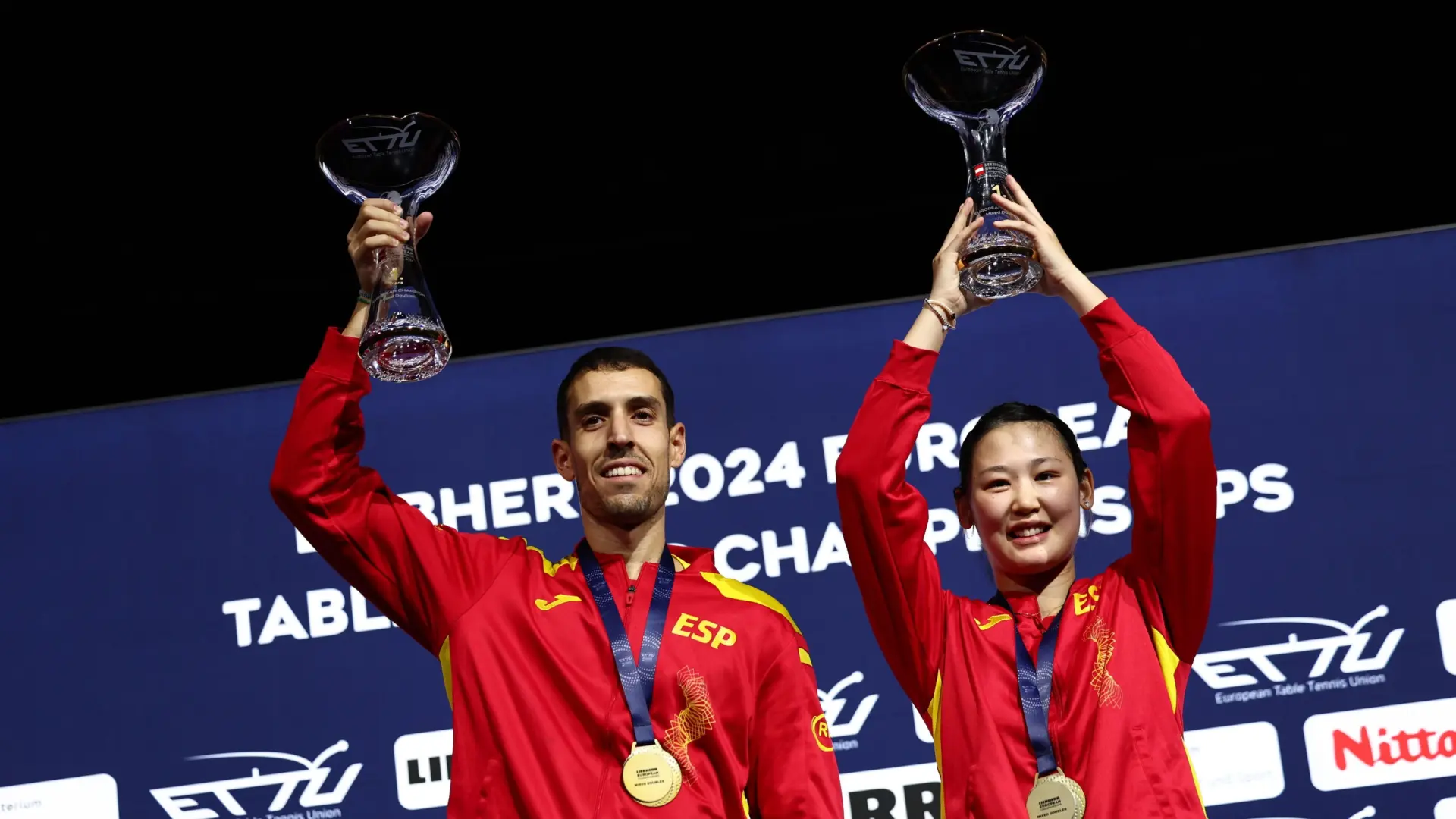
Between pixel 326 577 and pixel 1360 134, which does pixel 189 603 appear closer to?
pixel 326 577

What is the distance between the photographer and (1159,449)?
2.16 metres

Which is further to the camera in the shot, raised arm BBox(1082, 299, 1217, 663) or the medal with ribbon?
raised arm BBox(1082, 299, 1217, 663)

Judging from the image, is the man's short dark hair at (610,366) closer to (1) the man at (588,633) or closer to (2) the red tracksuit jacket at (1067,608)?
(1) the man at (588,633)

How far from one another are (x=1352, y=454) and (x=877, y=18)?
1404 millimetres

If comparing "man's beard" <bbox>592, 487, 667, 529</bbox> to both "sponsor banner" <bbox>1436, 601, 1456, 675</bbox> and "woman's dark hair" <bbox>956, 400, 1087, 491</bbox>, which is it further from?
"sponsor banner" <bbox>1436, 601, 1456, 675</bbox>

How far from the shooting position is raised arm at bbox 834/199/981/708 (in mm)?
2143

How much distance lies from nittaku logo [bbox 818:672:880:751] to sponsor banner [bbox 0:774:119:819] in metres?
1.59

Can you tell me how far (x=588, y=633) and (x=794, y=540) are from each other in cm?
124

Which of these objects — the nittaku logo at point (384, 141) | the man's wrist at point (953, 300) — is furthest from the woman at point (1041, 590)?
the nittaku logo at point (384, 141)

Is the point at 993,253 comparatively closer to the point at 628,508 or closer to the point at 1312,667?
the point at 628,508

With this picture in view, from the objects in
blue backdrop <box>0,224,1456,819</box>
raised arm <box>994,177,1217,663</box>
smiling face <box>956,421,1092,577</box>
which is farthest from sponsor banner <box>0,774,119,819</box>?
raised arm <box>994,177,1217,663</box>

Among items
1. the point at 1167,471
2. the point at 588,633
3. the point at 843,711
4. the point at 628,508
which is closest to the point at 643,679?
the point at 588,633

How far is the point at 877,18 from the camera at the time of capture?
3453 mm

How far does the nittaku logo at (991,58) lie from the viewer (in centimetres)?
224
